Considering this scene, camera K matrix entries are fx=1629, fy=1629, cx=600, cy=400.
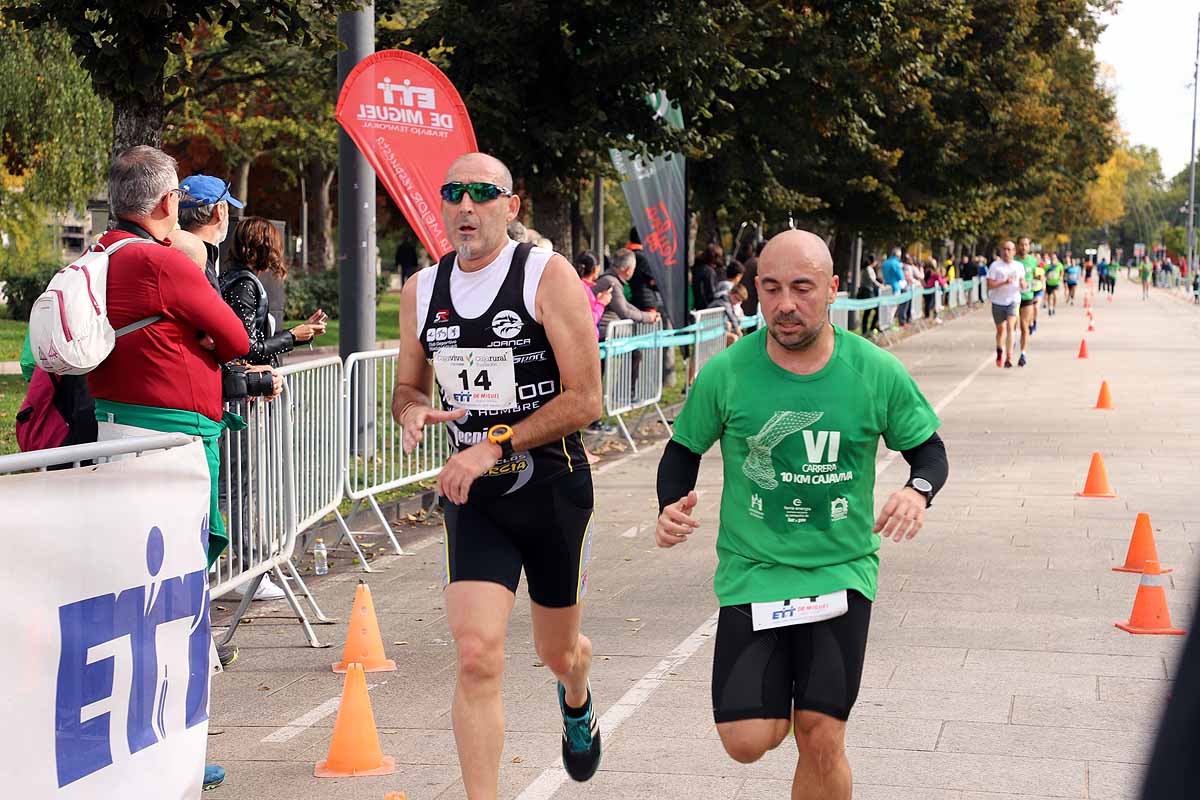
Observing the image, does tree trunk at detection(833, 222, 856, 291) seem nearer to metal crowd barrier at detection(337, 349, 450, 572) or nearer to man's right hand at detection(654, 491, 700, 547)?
metal crowd barrier at detection(337, 349, 450, 572)

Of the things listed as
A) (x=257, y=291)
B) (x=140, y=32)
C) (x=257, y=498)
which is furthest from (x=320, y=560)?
(x=140, y=32)

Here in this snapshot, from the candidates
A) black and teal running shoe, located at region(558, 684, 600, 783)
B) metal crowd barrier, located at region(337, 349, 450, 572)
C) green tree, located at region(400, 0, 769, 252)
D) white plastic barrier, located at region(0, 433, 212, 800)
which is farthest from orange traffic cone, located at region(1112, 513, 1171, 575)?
green tree, located at region(400, 0, 769, 252)

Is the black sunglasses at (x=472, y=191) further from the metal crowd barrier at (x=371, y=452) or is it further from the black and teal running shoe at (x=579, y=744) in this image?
the metal crowd barrier at (x=371, y=452)

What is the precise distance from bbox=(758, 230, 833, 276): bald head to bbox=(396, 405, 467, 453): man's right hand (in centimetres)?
106

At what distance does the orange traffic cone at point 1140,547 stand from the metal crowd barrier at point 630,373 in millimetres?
6411

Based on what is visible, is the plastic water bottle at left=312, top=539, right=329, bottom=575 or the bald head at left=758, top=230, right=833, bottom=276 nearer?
the bald head at left=758, top=230, right=833, bottom=276

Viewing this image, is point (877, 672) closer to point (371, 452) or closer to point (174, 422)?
point (174, 422)

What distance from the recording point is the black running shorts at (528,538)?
4809 mm

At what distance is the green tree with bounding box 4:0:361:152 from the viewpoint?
370 inches

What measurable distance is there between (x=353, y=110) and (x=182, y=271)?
6.02 meters

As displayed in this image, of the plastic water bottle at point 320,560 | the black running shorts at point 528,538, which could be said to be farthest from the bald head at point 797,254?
the plastic water bottle at point 320,560

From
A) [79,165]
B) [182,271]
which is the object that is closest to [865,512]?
[182,271]

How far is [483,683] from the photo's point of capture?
15.4ft

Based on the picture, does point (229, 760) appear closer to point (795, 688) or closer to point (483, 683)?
point (483, 683)
